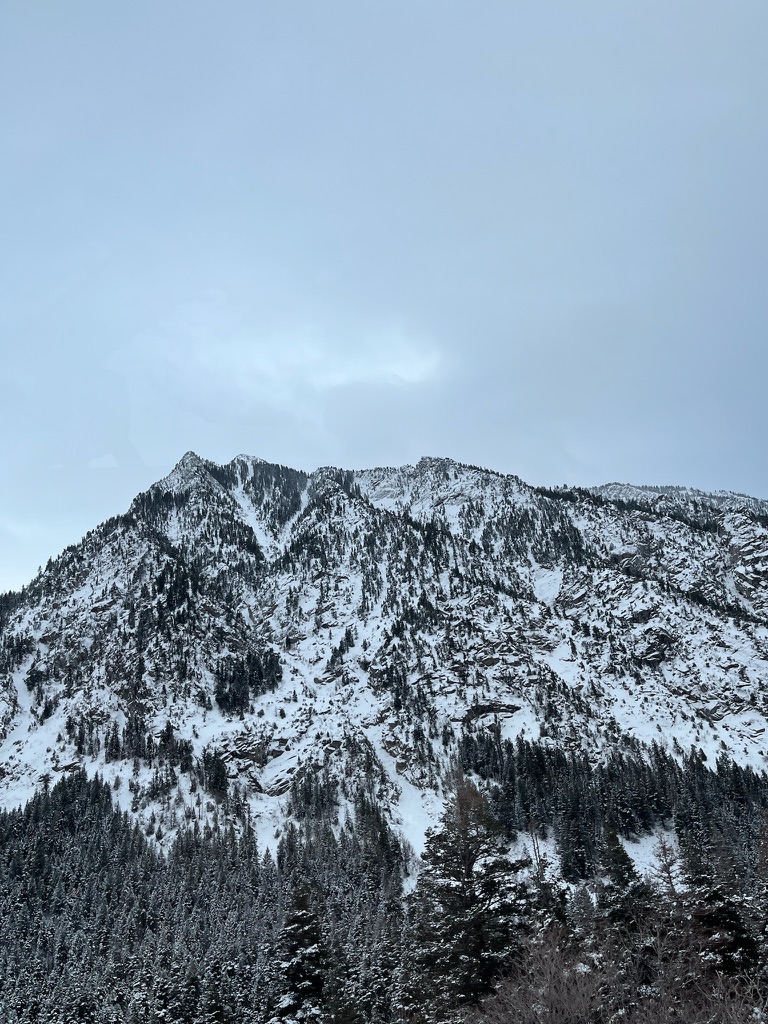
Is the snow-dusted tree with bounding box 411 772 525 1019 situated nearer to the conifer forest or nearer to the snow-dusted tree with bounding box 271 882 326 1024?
the conifer forest

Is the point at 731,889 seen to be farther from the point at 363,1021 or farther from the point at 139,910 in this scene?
the point at 139,910

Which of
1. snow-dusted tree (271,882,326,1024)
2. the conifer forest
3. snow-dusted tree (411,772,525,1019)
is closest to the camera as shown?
snow-dusted tree (411,772,525,1019)

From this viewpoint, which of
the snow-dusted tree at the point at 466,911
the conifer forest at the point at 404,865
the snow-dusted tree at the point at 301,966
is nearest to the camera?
the snow-dusted tree at the point at 466,911

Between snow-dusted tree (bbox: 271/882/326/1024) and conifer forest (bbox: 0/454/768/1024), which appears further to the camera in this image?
snow-dusted tree (bbox: 271/882/326/1024)

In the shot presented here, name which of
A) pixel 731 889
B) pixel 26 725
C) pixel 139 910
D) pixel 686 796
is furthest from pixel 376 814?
pixel 731 889

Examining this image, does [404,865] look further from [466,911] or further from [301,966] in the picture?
[466,911]

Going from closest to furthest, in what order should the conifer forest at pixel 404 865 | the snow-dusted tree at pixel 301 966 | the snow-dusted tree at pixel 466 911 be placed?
the snow-dusted tree at pixel 466 911, the conifer forest at pixel 404 865, the snow-dusted tree at pixel 301 966

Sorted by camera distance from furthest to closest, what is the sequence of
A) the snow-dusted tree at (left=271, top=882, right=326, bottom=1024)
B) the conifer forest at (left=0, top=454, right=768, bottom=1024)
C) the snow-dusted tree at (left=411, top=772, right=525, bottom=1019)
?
the snow-dusted tree at (left=271, top=882, right=326, bottom=1024), the conifer forest at (left=0, top=454, right=768, bottom=1024), the snow-dusted tree at (left=411, top=772, right=525, bottom=1019)

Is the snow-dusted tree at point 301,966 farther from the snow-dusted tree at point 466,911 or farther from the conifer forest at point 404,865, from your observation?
the snow-dusted tree at point 466,911

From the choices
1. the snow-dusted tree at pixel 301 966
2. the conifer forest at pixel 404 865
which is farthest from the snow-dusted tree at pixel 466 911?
the snow-dusted tree at pixel 301 966

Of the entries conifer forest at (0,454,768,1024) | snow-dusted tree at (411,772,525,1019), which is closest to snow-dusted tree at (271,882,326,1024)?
conifer forest at (0,454,768,1024)

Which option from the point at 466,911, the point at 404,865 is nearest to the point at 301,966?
the point at 466,911

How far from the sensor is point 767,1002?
21.3m

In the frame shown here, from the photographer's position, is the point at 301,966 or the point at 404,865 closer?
the point at 301,966
